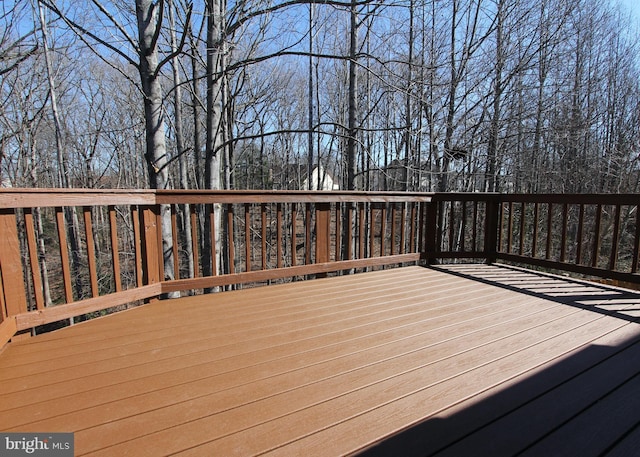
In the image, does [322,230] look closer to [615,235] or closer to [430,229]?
[430,229]

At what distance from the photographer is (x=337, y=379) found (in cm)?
158

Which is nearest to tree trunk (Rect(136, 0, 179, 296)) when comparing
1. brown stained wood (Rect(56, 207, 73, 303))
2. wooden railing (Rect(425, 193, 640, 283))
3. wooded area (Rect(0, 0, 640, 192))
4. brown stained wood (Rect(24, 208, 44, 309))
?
wooded area (Rect(0, 0, 640, 192))

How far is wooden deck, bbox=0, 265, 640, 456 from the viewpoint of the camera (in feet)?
3.95

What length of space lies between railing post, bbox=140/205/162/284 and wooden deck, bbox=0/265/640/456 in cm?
26

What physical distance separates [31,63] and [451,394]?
10.7m

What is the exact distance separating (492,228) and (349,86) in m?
Result: 3.69

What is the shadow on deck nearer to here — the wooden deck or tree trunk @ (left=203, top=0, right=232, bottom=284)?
the wooden deck

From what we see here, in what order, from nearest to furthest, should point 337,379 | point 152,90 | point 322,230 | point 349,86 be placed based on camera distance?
point 337,379 < point 322,230 < point 152,90 < point 349,86

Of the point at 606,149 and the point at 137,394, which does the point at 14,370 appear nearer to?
the point at 137,394

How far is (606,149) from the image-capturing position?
10250mm

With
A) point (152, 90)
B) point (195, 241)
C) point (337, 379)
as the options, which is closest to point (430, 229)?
point (195, 241)

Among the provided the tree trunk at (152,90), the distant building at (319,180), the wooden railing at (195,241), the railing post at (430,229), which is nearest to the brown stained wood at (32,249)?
the wooden railing at (195,241)

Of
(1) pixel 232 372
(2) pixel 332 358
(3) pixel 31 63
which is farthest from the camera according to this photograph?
(3) pixel 31 63

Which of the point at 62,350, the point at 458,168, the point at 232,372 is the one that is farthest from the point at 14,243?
the point at 458,168
